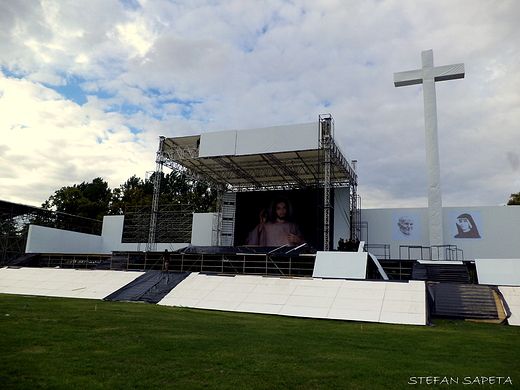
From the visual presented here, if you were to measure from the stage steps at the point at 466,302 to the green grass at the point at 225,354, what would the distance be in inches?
81.3

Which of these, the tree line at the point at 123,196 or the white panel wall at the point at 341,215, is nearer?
the white panel wall at the point at 341,215

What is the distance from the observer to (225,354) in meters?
6.09

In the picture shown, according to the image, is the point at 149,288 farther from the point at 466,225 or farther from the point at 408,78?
the point at 466,225

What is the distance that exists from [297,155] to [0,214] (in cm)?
2136

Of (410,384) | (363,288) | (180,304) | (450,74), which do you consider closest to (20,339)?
(410,384)

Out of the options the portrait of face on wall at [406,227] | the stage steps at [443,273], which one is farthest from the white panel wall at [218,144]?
the stage steps at [443,273]

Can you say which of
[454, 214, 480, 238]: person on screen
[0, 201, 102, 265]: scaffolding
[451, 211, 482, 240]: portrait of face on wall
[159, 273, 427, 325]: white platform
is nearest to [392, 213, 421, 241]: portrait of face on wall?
[451, 211, 482, 240]: portrait of face on wall

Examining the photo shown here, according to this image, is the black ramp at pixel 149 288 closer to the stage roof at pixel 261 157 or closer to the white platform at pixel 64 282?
the white platform at pixel 64 282

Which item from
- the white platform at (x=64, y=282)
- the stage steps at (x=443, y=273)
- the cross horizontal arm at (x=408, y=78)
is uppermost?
the cross horizontal arm at (x=408, y=78)

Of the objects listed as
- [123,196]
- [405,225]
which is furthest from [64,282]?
[123,196]

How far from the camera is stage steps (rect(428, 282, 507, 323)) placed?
11594 mm

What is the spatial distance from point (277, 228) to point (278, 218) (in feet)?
2.57

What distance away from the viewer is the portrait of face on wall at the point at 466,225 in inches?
1021

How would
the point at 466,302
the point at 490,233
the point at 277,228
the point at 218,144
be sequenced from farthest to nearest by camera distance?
the point at 277,228
the point at 490,233
the point at 218,144
the point at 466,302
